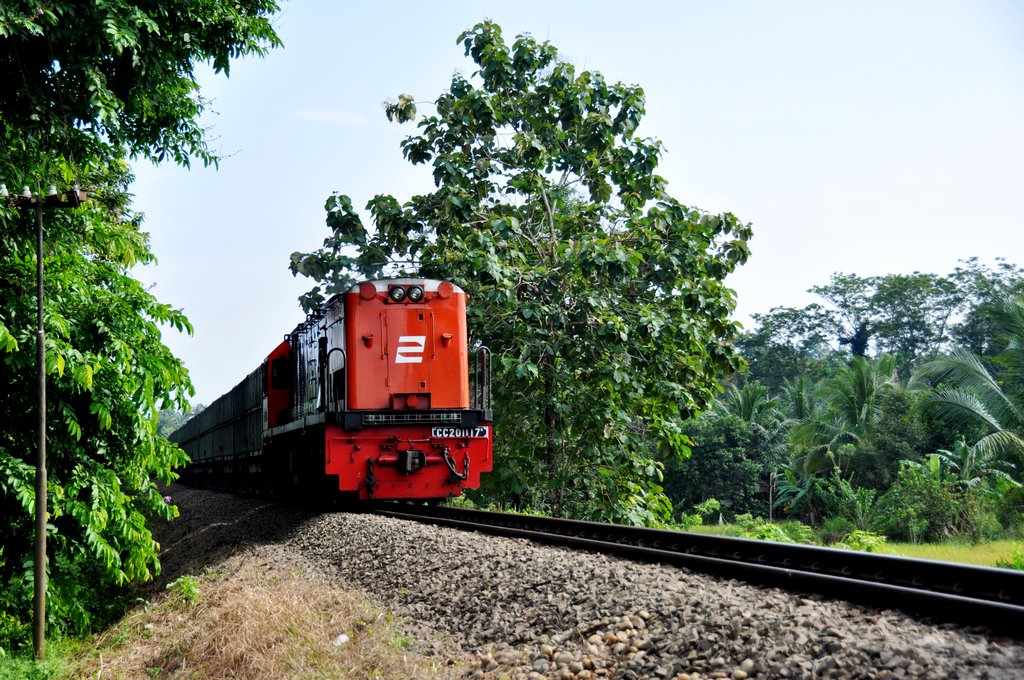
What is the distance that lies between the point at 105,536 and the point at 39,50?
452 centimetres

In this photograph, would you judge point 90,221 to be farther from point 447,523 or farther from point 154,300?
point 447,523

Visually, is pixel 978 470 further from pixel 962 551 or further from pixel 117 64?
pixel 117 64

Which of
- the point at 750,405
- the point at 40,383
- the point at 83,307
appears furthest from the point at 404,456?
the point at 750,405

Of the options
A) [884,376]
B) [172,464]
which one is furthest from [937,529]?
[172,464]

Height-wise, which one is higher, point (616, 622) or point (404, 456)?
point (404, 456)

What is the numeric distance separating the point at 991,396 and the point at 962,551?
486cm

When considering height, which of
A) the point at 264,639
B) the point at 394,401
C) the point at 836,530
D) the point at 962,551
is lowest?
the point at 836,530

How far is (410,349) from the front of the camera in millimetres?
12094

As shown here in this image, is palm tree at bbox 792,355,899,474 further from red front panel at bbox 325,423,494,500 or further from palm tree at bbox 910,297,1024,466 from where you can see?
red front panel at bbox 325,423,494,500

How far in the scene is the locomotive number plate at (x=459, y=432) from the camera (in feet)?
38.3

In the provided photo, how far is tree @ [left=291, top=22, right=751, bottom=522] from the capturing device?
13.6 m

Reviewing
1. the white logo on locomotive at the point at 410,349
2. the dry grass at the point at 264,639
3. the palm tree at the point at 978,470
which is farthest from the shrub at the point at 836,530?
the dry grass at the point at 264,639

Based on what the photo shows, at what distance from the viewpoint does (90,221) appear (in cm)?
859

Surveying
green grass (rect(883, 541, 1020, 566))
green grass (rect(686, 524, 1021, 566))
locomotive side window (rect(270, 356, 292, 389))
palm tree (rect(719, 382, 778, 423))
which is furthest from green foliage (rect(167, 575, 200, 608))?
palm tree (rect(719, 382, 778, 423))
